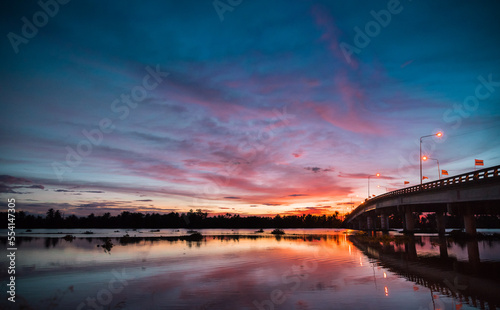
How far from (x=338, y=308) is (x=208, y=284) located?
7.37 m

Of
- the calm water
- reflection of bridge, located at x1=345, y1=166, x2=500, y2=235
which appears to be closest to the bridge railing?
reflection of bridge, located at x1=345, y1=166, x2=500, y2=235

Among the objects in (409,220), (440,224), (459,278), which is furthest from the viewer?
(409,220)

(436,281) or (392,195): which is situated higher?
(392,195)

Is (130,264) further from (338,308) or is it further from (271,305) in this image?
(338,308)

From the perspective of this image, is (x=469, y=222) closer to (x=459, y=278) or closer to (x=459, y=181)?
(x=459, y=181)

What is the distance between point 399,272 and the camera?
1947cm

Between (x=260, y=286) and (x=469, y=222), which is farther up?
(x=469, y=222)

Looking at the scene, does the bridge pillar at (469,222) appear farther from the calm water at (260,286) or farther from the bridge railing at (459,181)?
the calm water at (260,286)

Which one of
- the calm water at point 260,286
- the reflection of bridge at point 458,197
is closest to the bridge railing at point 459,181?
the reflection of bridge at point 458,197

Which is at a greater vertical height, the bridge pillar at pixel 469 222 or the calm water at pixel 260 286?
the bridge pillar at pixel 469 222

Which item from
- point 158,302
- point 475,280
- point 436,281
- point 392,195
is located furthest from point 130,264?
point 392,195

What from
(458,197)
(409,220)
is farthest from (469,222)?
(409,220)

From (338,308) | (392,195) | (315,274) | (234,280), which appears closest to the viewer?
(338,308)

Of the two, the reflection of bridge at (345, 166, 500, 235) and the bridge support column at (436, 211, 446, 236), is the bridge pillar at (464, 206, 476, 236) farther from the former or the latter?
the bridge support column at (436, 211, 446, 236)
